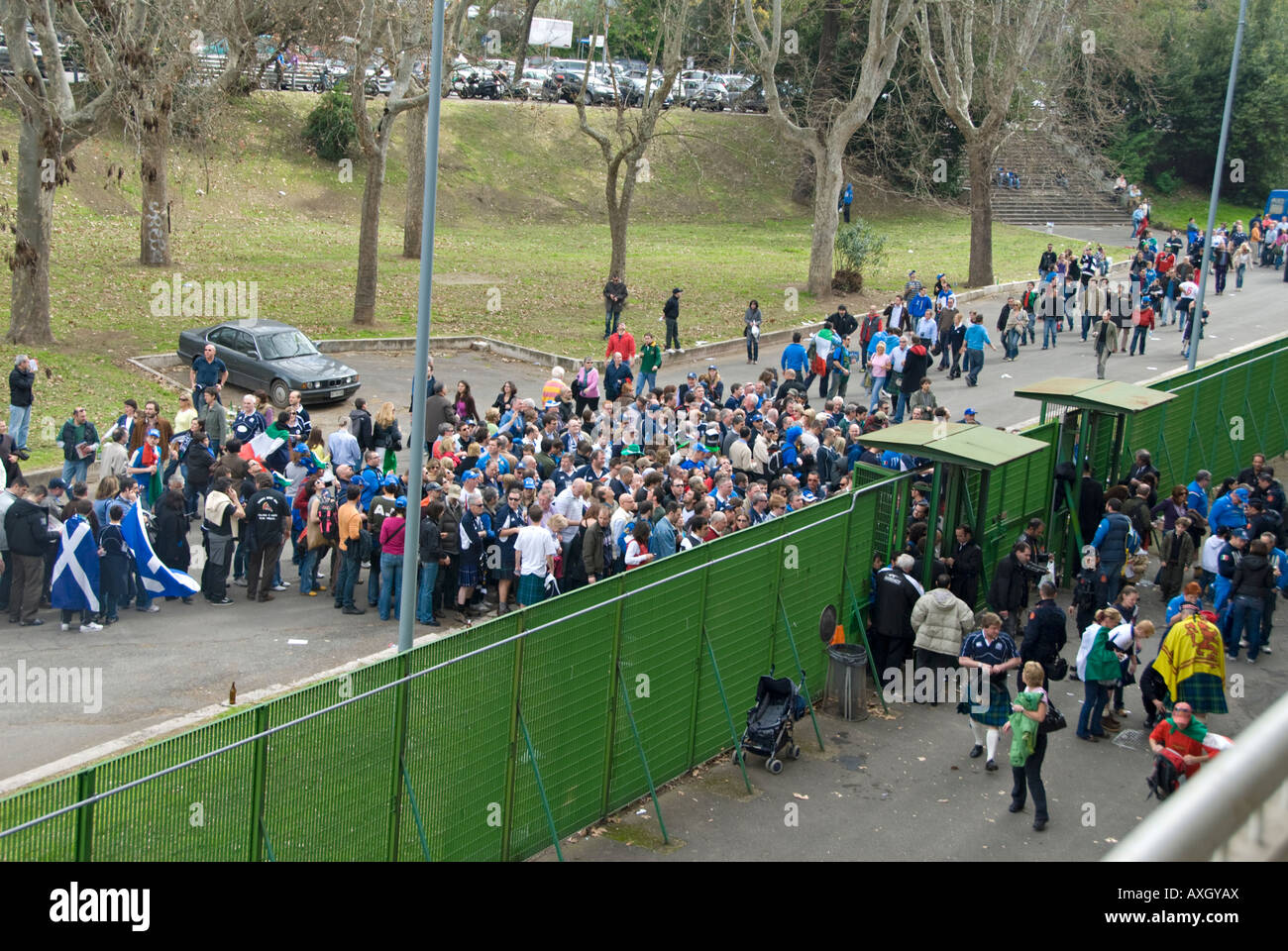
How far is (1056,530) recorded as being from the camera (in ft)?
59.3

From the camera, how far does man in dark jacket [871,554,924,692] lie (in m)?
14.4

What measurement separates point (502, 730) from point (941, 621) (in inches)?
211

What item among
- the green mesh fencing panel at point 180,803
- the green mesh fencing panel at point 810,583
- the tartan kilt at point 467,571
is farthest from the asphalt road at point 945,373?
the green mesh fencing panel at point 180,803

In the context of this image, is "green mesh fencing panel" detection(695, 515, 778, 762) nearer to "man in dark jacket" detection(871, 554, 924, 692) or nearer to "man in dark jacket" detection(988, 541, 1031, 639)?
"man in dark jacket" detection(871, 554, 924, 692)

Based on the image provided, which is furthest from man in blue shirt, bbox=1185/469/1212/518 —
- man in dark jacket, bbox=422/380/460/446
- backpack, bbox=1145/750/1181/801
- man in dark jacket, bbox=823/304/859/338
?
man in dark jacket, bbox=422/380/460/446

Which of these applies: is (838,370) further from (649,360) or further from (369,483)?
(369,483)

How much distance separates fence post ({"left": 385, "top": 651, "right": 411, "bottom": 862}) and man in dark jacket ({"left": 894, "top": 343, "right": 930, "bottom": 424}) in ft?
54.9

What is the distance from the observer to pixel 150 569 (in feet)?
51.7

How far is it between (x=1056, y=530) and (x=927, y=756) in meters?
6.06

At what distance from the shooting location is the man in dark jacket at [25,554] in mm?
14672

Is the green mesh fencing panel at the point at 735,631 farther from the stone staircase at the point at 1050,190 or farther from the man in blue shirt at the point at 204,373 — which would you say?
the stone staircase at the point at 1050,190

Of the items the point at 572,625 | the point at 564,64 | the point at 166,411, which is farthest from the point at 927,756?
the point at 564,64

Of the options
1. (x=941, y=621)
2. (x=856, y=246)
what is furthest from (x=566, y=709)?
(x=856, y=246)
